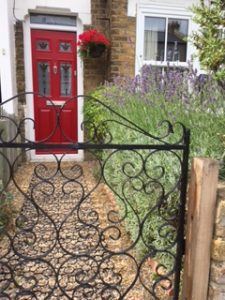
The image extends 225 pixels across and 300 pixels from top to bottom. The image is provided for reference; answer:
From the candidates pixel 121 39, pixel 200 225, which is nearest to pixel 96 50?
pixel 121 39

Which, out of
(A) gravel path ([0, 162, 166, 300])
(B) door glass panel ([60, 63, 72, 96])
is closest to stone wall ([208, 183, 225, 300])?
(A) gravel path ([0, 162, 166, 300])

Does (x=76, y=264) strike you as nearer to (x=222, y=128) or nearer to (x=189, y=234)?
(x=189, y=234)

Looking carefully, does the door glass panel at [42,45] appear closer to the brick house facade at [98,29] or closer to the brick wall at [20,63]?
the brick house facade at [98,29]

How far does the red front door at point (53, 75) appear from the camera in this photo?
4.91m

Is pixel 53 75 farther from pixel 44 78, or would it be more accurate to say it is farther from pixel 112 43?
pixel 112 43

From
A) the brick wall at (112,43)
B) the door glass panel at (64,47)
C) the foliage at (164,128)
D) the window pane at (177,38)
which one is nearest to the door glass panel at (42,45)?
the door glass panel at (64,47)

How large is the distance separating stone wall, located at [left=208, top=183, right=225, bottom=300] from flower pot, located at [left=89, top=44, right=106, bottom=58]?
386cm

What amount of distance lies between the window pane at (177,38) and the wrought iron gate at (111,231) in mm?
2480

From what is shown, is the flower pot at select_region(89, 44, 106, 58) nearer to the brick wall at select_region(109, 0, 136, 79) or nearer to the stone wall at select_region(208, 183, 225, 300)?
the brick wall at select_region(109, 0, 136, 79)

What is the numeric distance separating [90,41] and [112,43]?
35 centimetres

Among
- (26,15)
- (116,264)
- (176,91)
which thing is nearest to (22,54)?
(26,15)

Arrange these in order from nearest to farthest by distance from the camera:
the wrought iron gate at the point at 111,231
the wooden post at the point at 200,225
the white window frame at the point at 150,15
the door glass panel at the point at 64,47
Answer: the wooden post at the point at 200,225 < the wrought iron gate at the point at 111,231 < the white window frame at the point at 150,15 < the door glass panel at the point at 64,47

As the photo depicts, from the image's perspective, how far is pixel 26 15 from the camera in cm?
471

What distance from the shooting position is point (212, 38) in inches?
67.6
